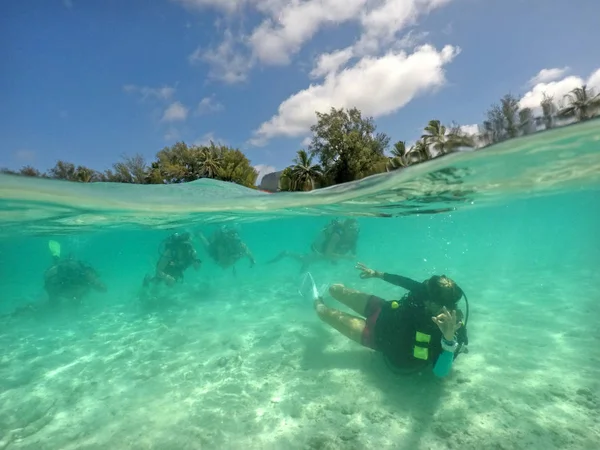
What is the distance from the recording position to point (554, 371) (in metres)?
7.02

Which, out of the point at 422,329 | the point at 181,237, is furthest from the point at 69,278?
the point at 422,329

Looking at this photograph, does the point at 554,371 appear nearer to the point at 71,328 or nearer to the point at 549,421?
the point at 549,421

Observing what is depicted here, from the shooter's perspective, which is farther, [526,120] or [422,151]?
[422,151]

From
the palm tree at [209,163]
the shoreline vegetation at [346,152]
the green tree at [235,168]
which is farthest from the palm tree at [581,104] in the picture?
the palm tree at [209,163]

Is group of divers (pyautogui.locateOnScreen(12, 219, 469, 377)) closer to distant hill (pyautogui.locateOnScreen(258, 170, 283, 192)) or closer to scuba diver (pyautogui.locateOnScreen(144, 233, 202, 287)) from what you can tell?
scuba diver (pyautogui.locateOnScreen(144, 233, 202, 287))

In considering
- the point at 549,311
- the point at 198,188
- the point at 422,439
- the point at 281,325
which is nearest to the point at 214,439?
the point at 422,439

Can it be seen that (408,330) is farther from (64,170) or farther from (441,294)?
(64,170)

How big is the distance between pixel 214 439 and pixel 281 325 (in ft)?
19.1

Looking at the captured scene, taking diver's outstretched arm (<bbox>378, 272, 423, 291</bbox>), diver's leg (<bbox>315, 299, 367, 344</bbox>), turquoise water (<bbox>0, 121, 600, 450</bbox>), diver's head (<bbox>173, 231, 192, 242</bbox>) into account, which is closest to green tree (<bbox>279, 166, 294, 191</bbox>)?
turquoise water (<bbox>0, 121, 600, 450</bbox>)

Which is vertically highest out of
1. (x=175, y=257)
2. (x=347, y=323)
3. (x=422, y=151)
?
(x=422, y=151)

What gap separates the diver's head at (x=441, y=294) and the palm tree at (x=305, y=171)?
35.6 meters

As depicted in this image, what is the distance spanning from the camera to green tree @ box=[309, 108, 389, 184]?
1548 inches

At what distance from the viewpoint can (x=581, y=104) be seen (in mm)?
7535

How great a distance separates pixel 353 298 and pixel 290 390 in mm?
3429
